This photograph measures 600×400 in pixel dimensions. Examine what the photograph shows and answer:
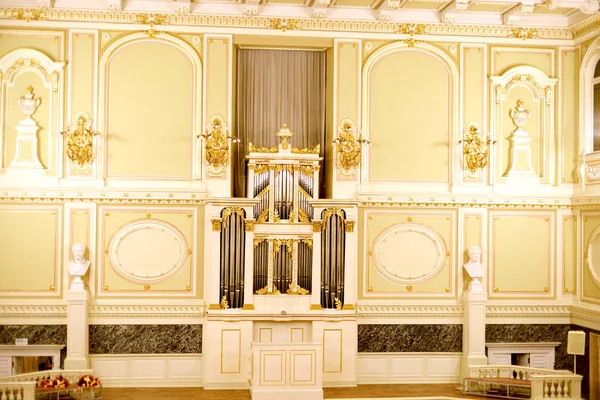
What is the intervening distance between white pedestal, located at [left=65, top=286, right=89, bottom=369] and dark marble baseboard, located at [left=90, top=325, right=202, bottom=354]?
0.34m

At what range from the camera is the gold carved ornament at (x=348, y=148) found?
1555cm

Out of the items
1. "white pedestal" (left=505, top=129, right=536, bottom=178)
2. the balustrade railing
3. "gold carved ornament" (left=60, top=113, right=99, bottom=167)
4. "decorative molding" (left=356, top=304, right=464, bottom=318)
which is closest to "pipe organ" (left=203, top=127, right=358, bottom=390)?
"decorative molding" (left=356, top=304, right=464, bottom=318)

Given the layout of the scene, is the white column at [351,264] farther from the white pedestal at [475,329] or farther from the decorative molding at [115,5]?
the decorative molding at [115,5]

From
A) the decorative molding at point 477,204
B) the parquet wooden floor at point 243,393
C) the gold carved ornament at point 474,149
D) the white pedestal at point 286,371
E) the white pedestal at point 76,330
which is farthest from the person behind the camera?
the gold carved ornament at point 474,149

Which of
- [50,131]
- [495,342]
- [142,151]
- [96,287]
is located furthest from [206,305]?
[495,342]

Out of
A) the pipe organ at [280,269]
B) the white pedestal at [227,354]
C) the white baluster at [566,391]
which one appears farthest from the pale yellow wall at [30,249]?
the white baluster at [566,391]

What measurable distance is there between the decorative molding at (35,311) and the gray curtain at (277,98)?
4.16 m

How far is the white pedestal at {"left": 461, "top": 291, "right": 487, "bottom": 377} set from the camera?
15.5 metres

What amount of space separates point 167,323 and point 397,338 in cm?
443

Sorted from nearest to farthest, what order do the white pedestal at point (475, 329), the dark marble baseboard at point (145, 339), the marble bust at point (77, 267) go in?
the marble bust at point (77, 267), the dark marble baseboard at point (145, 339), the white pedestal at point (475, 329)

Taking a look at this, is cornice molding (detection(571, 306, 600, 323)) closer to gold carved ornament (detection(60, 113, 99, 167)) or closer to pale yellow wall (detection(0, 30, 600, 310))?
pale yellow wall (detection(0, 30, 600, 310))

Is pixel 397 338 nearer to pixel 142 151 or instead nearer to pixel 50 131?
pixel 142 151

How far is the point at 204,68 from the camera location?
1546 cm

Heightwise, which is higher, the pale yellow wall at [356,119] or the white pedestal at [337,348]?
the pale yellow wall at [356,119]
